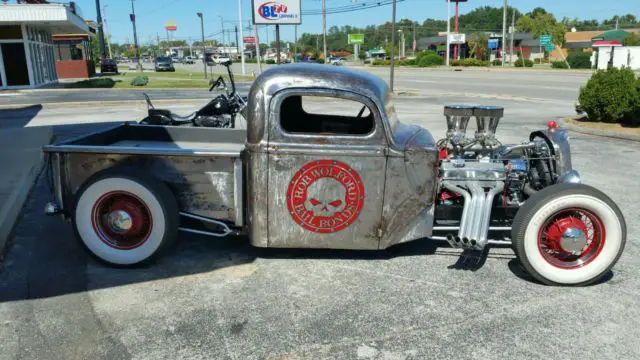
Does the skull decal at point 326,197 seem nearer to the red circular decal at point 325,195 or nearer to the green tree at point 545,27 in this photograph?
the red circular decal at point 325,195

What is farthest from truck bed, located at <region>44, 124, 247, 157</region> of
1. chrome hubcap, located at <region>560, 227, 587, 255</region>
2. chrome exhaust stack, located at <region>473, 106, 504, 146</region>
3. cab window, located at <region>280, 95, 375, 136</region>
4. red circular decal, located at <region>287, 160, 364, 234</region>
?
chrome hubcap, located at <region>560, 227, 587, 255</region>

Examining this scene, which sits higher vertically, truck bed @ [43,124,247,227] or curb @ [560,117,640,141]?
truck bed @ [43,124,247,227]

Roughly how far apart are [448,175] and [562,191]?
93 cm

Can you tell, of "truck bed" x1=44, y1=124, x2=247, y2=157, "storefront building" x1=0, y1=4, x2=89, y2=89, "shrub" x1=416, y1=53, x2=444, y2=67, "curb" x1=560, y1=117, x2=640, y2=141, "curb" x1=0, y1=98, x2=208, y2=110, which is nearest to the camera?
"truck bed" x1=44, y1=124, x2=247, y2=157

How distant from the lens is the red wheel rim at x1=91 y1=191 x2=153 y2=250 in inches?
173

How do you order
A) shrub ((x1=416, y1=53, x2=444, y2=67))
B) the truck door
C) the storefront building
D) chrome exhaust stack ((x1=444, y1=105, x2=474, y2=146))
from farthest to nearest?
shrub ((x1=416, y1=53, x2=444, y2=67)), the storefront building, chrome exhaust stack ((x1=444, y1=105, x2=474, y2=146)), the truck door

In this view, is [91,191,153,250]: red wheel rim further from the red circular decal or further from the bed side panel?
the red circular decal

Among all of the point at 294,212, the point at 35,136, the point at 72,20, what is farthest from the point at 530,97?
the point at 72,20

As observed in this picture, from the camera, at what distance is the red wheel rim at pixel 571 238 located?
161 inches

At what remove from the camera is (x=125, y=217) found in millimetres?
4402

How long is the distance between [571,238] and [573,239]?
18 mm

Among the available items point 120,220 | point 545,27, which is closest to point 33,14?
point 120,220

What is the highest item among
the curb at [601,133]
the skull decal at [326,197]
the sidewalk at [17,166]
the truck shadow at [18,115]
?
the skull decal at [326,197]

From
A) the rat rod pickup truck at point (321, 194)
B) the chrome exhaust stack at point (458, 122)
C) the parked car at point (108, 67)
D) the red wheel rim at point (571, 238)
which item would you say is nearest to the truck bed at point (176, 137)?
the rat rod pickup truck at point (321, 194)
